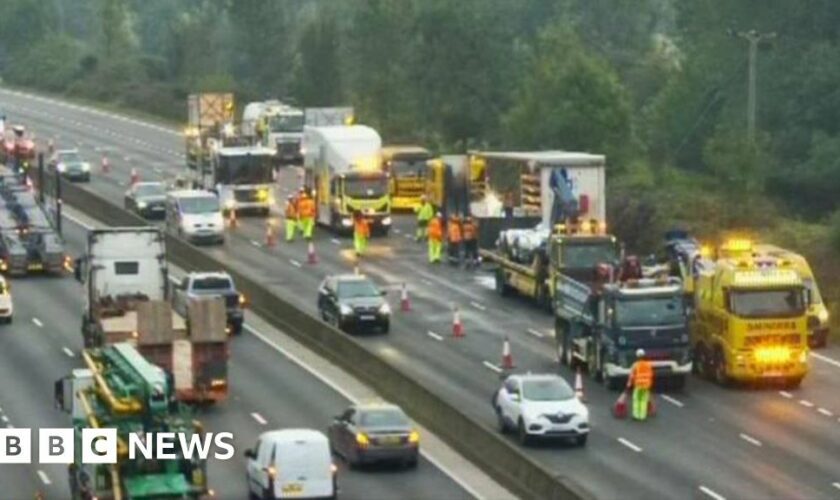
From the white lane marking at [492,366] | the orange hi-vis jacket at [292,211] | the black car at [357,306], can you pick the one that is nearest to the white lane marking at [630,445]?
the white lane marking at [492,366]

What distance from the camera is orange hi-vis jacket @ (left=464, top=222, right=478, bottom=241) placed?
8481 cm

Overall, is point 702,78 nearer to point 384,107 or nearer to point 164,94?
point 384,107

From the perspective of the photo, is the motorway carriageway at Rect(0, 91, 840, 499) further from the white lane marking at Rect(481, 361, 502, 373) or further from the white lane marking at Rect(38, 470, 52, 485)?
the white lane marking at Rect(38, 470, 52, 485)

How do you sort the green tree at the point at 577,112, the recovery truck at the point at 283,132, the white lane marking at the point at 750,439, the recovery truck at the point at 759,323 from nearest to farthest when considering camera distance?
1. the white lane marking at the point at 750,439
2. the recovery truck at the point at 759,323
3. the green tree at the point at 577,112
4. the recovery truck at the point at 283,132

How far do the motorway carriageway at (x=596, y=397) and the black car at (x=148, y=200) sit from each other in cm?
328

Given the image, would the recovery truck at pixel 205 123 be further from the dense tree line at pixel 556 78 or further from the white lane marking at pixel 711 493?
the white lane marking at pixel 711 493

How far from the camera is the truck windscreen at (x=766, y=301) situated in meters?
62.4

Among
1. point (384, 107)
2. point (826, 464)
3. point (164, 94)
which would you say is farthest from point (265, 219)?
point (164, 94)

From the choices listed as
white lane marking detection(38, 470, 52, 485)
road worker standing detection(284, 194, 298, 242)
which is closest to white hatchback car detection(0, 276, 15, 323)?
road worker standing detection(284, 194, 298, 242)

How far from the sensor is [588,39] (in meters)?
180

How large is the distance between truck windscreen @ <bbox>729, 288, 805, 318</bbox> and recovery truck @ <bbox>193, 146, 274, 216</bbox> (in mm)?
40340

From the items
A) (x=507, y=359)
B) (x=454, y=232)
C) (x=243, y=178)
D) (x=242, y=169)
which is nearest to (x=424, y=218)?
(x=454, y=232)

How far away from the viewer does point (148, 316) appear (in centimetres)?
5966

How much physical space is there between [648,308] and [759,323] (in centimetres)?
282
